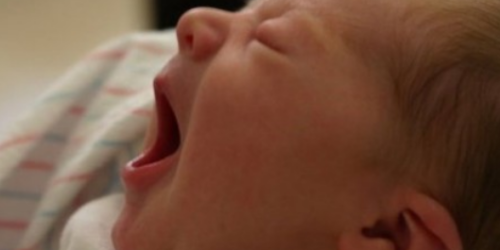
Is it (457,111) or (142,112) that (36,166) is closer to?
(142,112)

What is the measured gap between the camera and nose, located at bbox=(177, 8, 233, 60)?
2.14ft

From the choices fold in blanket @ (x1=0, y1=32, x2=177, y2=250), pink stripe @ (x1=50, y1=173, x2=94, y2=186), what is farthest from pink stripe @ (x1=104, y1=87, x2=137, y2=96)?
pink stripe @ (x1=50, y1=173, x2=94, y2=186)

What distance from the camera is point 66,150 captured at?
2.91 ft

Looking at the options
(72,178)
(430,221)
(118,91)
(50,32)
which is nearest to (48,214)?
(72,178)

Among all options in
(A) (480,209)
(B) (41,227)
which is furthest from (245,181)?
(B) (41,227)

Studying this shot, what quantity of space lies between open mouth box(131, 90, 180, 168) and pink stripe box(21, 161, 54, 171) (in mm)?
214

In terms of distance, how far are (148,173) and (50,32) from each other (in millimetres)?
1046

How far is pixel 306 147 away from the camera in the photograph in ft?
1.96

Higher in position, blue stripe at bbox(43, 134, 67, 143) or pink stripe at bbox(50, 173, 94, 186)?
blue stripe at bbox(43, 134, 67, 143)

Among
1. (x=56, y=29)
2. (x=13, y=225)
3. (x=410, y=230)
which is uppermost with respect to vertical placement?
(x=410, y=230)

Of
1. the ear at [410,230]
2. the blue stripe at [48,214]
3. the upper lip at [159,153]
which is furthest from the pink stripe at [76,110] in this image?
the ear at [410,230]

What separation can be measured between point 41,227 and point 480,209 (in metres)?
0.40

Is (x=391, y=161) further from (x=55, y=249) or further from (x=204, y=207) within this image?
(x=55, y=249)

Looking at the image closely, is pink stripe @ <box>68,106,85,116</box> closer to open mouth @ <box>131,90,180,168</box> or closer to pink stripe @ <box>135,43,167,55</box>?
pink stripe @ <box>135,43,167,55</box>
